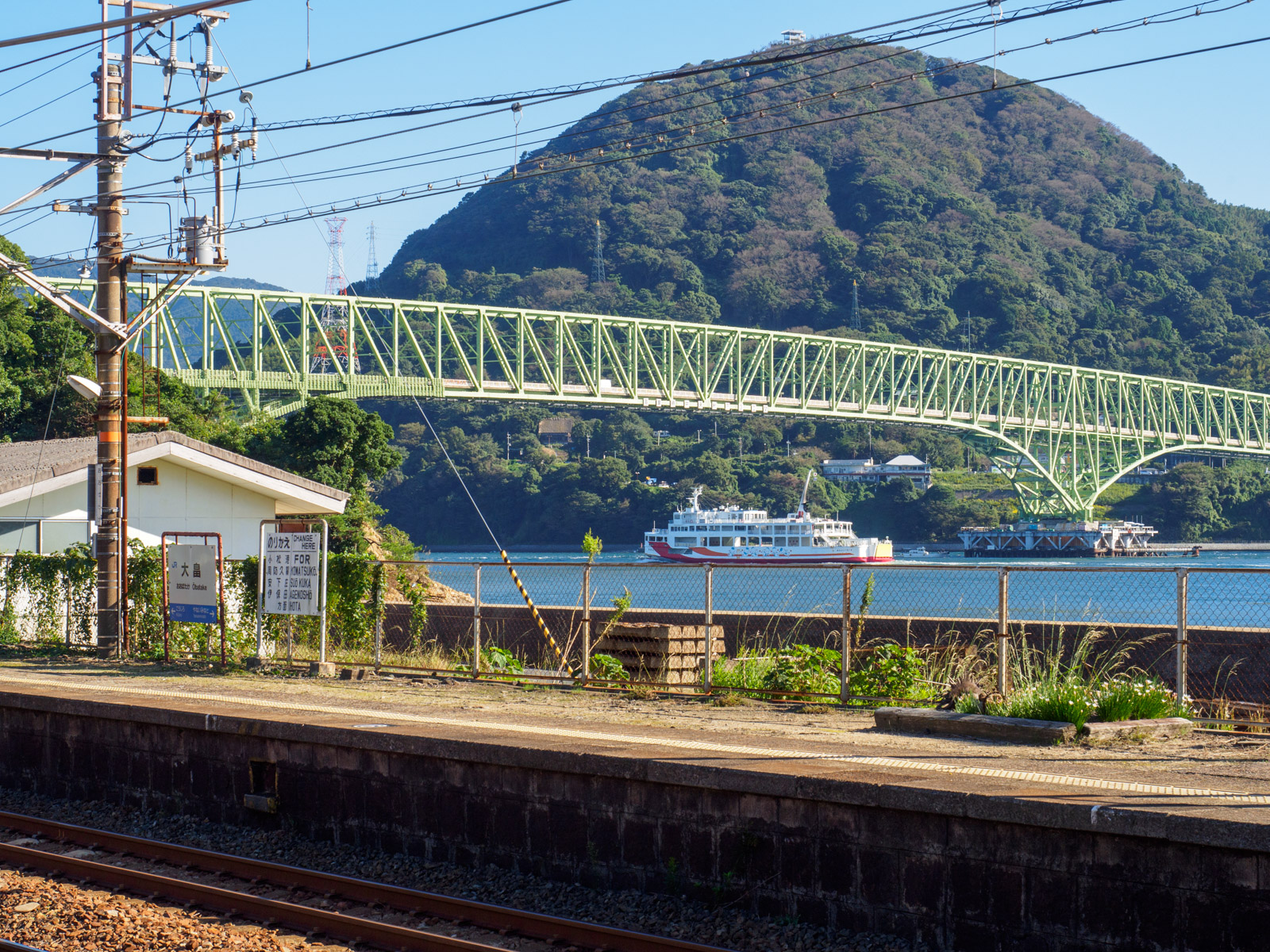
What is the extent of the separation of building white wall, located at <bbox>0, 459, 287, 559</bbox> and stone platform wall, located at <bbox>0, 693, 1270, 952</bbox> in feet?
37.0

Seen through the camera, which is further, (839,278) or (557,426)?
(839,278)

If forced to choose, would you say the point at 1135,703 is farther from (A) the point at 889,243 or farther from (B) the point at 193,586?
(A) the point at 889,243

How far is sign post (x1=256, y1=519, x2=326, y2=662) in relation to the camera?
54.3 ft

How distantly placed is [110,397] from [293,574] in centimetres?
391

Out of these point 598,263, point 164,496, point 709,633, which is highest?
point 598,263

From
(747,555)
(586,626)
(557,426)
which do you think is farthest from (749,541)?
(586,626)

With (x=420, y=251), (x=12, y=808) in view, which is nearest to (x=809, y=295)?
(x=420, y=251)

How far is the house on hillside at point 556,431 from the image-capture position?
12412 centimetres

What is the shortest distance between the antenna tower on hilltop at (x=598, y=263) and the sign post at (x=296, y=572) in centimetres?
14299

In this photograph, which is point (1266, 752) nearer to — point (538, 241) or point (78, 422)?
point (78, 422)

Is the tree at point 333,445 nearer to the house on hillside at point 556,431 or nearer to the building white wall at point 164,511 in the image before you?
the building white wall at point 164,511

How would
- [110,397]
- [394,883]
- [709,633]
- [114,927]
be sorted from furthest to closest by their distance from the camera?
[110,397], [709,633], [394,883], [114,927]

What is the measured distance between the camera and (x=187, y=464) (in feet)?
73.5

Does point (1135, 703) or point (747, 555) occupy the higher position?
point (747, 555)
